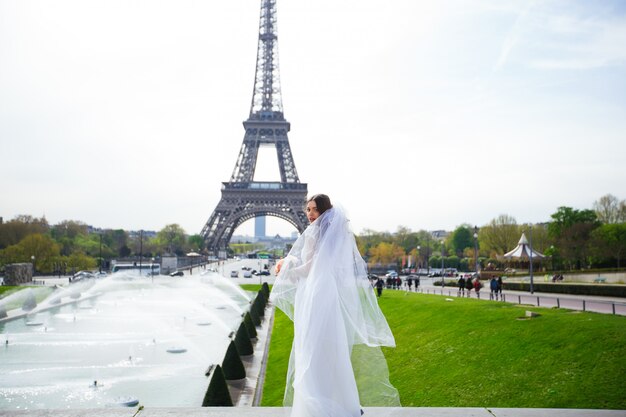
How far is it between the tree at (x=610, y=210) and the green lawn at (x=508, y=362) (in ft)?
216

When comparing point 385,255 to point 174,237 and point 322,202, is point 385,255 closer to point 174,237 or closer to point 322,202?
point 174,237

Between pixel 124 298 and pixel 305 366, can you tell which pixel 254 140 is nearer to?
pixel 124 298

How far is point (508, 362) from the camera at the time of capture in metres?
12.7

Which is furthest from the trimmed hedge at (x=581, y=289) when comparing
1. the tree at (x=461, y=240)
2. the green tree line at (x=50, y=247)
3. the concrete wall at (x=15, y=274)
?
the tree at (x=461, y=240)

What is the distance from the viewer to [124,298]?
43188 millimetres

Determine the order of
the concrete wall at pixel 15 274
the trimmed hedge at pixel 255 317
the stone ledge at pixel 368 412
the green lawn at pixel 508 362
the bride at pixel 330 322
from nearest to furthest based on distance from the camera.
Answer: the bride at pixel 330 322
the stone ledge at pixel 368 412
the green lawn at pixel 508 362
the trimmed hedge at pixel 255 317
the concrete wall at pixel 15 274

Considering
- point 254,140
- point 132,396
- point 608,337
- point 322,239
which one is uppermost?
point 254,140

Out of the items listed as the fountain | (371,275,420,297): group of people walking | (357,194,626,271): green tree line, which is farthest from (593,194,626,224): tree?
the fountain

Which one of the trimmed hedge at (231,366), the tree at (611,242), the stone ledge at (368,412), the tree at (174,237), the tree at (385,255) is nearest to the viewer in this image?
the stone ledge at (368,412)

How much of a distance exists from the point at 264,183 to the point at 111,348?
63.0 meters

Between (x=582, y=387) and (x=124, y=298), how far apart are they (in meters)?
39.6

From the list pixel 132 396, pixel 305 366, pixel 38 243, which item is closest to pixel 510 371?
pixel 305 366

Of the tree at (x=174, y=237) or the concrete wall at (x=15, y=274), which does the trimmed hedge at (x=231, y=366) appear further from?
the tree at (x=174, y=237)

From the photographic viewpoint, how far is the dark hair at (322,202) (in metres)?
5.41
